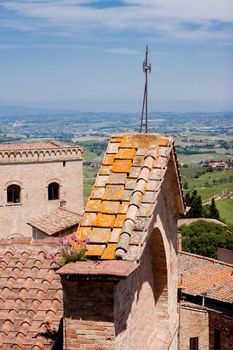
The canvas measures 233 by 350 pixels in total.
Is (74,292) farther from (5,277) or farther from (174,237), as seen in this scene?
(174,237)

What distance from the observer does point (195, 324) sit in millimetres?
23406

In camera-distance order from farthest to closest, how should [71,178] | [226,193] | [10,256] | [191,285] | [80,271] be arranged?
[226,193] → [71,178] → [191,285] → [10,256] → [80,271]

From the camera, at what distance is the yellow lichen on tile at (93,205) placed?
5281 millimetres

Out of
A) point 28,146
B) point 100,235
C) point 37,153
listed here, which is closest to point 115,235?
point 100,235

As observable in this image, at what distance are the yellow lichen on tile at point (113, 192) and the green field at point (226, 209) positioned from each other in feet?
211

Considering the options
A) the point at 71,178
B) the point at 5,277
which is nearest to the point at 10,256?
the point at 5,277

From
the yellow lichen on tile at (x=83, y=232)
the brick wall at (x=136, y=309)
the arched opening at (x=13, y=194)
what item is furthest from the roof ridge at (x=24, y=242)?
the arched opening at (x=13, y=194)

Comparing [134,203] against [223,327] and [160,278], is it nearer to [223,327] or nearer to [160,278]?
[160,278]

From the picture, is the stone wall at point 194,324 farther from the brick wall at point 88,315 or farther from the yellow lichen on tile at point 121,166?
the brick wall at point 88,315

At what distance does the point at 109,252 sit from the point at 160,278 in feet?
7.78

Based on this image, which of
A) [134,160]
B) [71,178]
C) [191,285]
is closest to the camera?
[134,160]

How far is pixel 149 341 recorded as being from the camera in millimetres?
6426

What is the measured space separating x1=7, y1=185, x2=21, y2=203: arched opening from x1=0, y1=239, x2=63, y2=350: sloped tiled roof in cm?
3093

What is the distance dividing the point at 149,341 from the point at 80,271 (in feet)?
7.82
